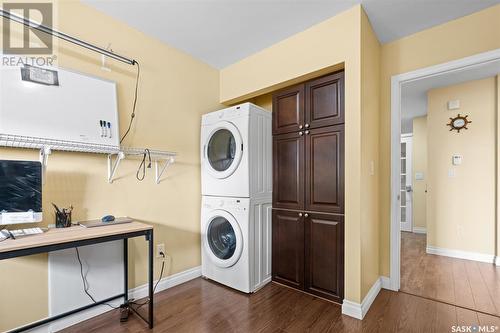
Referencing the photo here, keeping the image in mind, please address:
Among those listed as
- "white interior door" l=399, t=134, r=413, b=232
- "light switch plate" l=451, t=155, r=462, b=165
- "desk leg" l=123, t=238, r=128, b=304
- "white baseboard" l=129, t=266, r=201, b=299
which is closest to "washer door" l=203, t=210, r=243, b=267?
"white baseboard" l=129, t=266, r=201, b=299

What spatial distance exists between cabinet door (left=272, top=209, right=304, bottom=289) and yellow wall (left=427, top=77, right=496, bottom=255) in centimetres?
248

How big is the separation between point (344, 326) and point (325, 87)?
1.86 meters

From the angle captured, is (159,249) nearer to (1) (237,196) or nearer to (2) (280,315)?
(1) (237,196)

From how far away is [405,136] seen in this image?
4.93 metres

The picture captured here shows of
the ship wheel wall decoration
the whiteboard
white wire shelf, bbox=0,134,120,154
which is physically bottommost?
white wire shelf, bbox=0,134,120,154

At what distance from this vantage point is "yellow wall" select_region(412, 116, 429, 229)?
4527 millimetres

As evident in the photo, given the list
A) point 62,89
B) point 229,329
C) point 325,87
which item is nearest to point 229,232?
point 229,329

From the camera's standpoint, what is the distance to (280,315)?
180cm

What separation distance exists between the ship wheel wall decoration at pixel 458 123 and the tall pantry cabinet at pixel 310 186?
2.41 meters

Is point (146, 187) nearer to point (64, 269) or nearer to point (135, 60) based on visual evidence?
point (64, 269)

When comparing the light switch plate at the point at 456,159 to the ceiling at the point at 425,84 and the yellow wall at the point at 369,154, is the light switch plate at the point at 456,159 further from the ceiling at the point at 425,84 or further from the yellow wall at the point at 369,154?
the yellow wall at the point at 369,154

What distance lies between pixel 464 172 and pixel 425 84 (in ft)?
4.24

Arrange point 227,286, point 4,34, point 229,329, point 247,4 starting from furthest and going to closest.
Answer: point 227,286 < point 247,4 < point 229,329 < point 4,34

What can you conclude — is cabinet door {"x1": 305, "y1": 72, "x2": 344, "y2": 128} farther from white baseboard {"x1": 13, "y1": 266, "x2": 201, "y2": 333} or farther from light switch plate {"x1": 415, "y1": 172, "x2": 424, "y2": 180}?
light switch plate {"x1": 415, "y1": 172, "x2": 424, "y2": 180}
